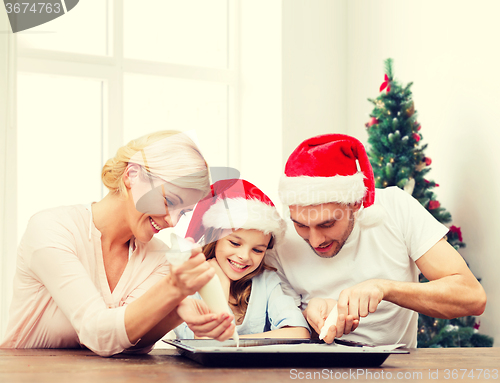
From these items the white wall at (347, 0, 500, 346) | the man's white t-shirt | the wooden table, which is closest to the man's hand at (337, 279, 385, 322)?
the wooden table

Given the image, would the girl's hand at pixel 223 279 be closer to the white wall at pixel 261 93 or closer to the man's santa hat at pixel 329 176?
the man's santa hat at pixel 329 176

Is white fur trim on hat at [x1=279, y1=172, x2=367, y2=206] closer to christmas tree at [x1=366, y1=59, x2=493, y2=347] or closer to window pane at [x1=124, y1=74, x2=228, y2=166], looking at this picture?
christmas tree at [x1=366, y1=59, x2=493, y2=347]

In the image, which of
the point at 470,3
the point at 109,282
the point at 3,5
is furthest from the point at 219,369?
the point at 3,5

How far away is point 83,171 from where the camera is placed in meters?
3.10

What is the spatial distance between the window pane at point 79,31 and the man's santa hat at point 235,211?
6.90 ft

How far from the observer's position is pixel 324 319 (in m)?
1.29

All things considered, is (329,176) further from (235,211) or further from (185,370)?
(185,370)

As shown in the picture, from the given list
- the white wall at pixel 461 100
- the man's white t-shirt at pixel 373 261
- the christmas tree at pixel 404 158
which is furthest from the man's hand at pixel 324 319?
the white wall at pixel 461 100

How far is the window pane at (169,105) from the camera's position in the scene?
3102 millimetres

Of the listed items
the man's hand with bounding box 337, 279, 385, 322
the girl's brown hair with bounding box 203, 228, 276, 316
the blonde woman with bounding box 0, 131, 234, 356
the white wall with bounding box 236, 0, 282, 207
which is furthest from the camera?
the white wall with bounding box 236, 0, 282, 207

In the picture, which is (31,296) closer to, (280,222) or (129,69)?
Answer: (280,222)

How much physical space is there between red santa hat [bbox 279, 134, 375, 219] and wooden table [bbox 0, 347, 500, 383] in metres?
0.51

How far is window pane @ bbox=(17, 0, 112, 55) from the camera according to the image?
301cm

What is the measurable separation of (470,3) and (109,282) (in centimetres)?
223
